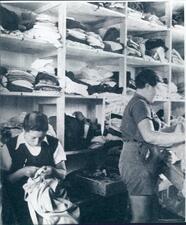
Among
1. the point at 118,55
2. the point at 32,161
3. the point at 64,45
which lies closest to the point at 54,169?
the point at 32,161

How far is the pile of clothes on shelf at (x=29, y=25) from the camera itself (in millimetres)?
2275

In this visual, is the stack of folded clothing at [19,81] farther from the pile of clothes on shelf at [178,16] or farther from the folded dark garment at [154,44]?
the pile of clothes on shelf at [178,16]

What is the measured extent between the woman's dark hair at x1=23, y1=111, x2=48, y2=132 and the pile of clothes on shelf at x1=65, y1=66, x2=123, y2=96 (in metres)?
0.42

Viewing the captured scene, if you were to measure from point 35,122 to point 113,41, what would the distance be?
3.29 feet

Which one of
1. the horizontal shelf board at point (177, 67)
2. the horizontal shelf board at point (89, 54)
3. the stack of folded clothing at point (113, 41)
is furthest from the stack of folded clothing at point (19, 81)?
the horizontal shelf board at point (177, 67)

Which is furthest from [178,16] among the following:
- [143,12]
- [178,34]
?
[143,12]

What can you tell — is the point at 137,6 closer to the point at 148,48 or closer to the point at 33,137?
the point at 148,48

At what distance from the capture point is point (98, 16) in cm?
273

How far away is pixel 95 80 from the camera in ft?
8.80

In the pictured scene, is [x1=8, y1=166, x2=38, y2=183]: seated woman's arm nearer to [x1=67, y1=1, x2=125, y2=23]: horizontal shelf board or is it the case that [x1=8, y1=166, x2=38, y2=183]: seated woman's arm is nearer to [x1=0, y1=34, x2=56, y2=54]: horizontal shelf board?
[x1=0, y1=34, x2=56, y2=54]: horizontal shelf board

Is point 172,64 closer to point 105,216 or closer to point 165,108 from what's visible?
point 165,108

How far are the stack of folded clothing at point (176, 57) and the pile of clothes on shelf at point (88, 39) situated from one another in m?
0.47

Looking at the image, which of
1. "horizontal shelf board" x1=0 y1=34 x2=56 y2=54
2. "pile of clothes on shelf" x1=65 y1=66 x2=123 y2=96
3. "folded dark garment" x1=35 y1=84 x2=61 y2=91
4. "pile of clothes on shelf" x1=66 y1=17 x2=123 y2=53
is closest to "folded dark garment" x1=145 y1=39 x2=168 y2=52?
"pile of clothes on shelf" x1=66 y1=17 x2=123 y2=53

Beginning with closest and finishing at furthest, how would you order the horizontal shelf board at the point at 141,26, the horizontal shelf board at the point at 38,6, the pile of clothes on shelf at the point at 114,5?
the horizontal shelf board at the point at 38,6, the pile of clothes on shelf at the point at 114,5, the horizontal shelf board at the point at 141,26
